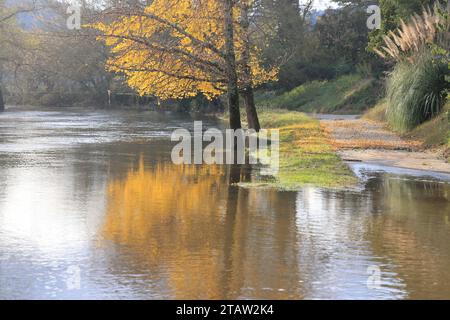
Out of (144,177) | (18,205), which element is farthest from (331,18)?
(18,205)

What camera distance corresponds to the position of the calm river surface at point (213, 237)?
763 centimetres

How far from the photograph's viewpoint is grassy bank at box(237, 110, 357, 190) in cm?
1490

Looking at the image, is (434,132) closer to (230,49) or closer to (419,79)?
(419,79)

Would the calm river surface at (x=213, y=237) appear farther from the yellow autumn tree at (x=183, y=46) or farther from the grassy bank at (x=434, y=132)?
the yellow autumn tree at (x=183, y=46)

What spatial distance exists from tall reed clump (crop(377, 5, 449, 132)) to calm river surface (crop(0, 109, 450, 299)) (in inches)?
260

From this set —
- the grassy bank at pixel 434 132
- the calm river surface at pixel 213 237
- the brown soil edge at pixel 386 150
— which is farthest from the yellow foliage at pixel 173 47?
the calm river surface at pixel 213 237

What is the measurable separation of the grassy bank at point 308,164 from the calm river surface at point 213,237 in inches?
19.9

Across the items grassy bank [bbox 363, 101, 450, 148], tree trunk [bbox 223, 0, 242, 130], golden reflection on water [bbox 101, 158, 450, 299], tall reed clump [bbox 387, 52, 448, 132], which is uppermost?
tree trunk [bbox 223, 0, 242, 130]

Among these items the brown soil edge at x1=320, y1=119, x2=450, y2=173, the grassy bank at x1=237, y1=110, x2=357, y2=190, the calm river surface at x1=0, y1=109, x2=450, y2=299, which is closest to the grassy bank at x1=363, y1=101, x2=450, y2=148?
the brown soil edge at x1=320, y1=119, x2=450, y2=173

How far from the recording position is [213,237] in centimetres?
990

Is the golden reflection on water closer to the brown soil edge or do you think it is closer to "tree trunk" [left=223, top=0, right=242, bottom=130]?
the brown soil edge
